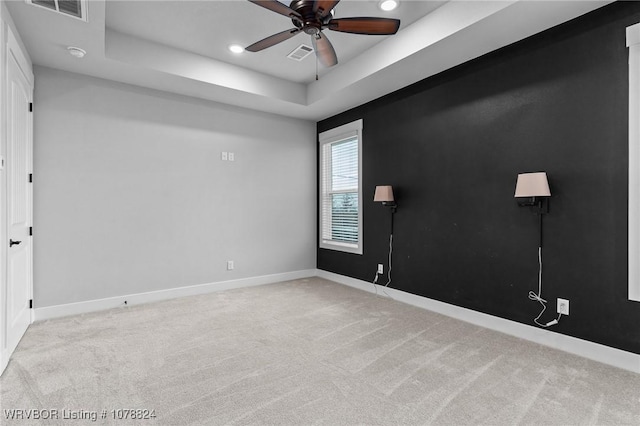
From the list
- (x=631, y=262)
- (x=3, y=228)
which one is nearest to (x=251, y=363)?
(x=3, y=228)

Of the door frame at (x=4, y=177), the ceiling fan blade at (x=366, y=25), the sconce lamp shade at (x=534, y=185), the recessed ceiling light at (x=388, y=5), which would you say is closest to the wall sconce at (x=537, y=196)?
the sconce lamp shade at (x=534, y=185)

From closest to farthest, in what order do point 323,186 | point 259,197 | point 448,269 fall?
1. point 448,269
2. point 259,197
3. point 323,186

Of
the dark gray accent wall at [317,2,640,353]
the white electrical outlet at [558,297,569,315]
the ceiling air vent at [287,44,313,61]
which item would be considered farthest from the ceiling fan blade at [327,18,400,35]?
the white electrical outlet at [558,297,569,315]

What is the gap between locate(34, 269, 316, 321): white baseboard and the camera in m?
3.54

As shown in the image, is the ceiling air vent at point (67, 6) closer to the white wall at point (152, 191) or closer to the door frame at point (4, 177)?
the door frame at point (4, 177)

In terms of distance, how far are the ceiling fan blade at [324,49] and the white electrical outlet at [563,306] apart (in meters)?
2.86

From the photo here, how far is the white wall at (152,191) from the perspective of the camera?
140 inches

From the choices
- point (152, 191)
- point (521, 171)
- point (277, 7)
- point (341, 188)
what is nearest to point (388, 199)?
point (341, 188)

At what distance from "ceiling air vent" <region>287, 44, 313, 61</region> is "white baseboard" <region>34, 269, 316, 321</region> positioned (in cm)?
315

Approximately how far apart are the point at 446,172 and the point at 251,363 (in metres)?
2.80

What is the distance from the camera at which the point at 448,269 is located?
11.9 feet

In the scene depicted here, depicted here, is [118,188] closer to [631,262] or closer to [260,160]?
[260,160]

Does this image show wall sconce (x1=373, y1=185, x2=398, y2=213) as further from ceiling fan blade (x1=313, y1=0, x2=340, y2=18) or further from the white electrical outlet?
ceiling fan blade (x1=313, y1=0, x2=340, y2=18)

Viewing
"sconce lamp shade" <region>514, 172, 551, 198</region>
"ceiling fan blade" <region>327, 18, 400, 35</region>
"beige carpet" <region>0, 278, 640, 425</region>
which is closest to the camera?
"beige carpet" <region>0, 278, 640, 425</region>
